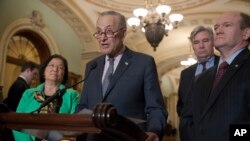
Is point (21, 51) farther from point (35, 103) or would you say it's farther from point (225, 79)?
point (225, 79)

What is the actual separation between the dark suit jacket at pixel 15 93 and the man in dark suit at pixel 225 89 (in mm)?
2060

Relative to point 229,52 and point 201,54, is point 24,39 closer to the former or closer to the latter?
point 201,54

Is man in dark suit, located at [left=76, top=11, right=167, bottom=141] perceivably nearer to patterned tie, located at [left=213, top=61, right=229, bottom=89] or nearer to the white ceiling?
patterned tie, located at [left=213, top=61, right=229, bottom=89]

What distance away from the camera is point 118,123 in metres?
1.12

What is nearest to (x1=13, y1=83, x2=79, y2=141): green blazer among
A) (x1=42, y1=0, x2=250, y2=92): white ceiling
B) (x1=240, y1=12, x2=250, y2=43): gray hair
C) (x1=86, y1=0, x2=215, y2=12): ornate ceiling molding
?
(x1=240, y1=12, x2=250, y2=43): gray hair

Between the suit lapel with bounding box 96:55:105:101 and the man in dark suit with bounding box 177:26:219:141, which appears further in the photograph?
the man in dark suit with bounding box 177:26:219:141

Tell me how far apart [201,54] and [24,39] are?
5467mm

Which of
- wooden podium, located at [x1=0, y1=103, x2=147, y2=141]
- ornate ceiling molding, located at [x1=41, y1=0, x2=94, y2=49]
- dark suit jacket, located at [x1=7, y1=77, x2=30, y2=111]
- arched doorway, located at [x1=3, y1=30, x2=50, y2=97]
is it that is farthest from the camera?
ornate ceiling molding, located at [x1=41, y1=0, x2=94, y2=49]

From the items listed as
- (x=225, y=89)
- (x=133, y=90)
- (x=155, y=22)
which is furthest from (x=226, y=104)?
(x=155, y=22)

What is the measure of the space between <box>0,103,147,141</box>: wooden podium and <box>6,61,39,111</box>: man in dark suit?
243cm

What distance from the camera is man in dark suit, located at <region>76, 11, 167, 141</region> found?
5.69 ft

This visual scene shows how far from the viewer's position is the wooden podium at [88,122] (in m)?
1.07

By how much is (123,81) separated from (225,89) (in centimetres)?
56

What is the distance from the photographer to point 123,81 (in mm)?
1770
